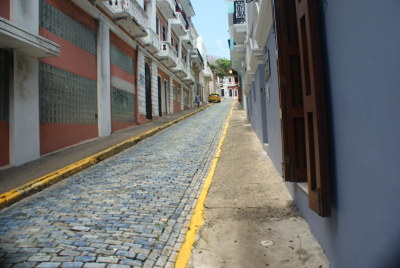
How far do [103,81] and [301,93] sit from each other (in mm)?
9354

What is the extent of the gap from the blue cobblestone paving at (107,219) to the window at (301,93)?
168cm

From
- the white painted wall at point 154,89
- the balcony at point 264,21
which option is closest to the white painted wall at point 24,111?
the balcony at point 264,21

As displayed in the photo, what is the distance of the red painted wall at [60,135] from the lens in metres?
8.38

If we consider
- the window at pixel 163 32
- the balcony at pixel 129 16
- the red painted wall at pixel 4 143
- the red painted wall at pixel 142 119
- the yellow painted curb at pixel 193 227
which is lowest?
the yellow painted curb at pixel 193 227

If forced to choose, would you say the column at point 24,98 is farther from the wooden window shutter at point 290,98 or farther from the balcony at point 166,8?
the balcony at point 166,8

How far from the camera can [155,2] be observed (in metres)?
19.7

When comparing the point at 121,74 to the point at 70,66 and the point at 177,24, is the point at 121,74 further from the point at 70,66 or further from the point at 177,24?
the point at 177,24

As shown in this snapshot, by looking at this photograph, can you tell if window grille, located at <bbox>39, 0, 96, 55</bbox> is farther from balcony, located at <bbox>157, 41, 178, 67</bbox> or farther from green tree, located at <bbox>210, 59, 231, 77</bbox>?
green tree, located at <bbox>210, 59, 231, 77</bbox>

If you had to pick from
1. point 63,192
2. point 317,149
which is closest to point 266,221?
point 317,149

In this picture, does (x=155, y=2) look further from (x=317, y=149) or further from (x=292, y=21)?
(x=317, y=149)

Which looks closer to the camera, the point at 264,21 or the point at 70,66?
the point at 264,21

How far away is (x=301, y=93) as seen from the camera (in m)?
4.35

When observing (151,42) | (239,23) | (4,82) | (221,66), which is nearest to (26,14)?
(4,82)

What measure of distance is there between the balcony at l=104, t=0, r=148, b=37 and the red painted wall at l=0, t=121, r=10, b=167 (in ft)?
23.1
